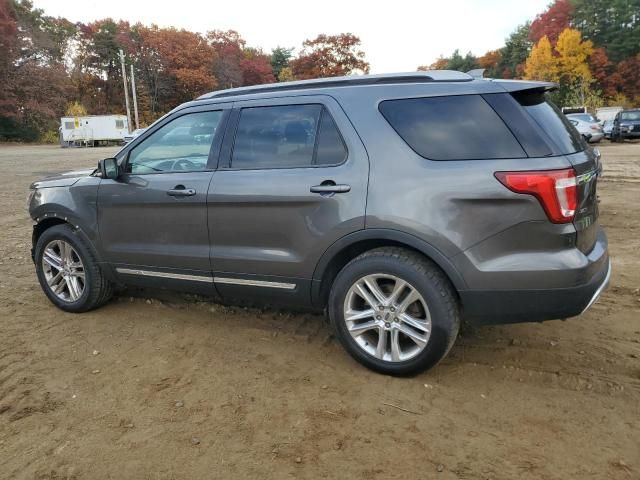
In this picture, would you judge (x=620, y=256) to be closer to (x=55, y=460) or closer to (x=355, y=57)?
(x=55, y=460)

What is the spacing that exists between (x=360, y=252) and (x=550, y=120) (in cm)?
139

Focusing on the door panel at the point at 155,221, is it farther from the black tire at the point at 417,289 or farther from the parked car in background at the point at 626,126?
the parked car in background at the point at 626,126

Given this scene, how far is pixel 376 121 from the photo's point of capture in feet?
11.3

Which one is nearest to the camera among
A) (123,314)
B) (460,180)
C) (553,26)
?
(460,180)

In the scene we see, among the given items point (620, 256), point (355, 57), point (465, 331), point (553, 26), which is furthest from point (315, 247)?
point (553, 26)

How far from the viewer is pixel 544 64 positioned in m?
63.0

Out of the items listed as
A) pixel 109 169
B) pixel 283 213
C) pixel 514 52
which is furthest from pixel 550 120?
pixel 514 52

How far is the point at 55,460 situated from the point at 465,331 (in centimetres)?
283

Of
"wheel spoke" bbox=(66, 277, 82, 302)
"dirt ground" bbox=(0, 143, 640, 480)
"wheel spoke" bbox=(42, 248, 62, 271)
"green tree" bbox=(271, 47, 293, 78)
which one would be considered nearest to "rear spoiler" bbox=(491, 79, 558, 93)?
"dirt ground" bbox=(0, 143, 640, 480)

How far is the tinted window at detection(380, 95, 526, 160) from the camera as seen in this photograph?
3.09 metres

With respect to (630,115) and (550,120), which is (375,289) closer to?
(550,120)

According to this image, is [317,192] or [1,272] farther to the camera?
[1,272]

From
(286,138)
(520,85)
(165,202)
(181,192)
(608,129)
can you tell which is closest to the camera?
(520,85)

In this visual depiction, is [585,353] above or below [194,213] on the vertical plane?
below
